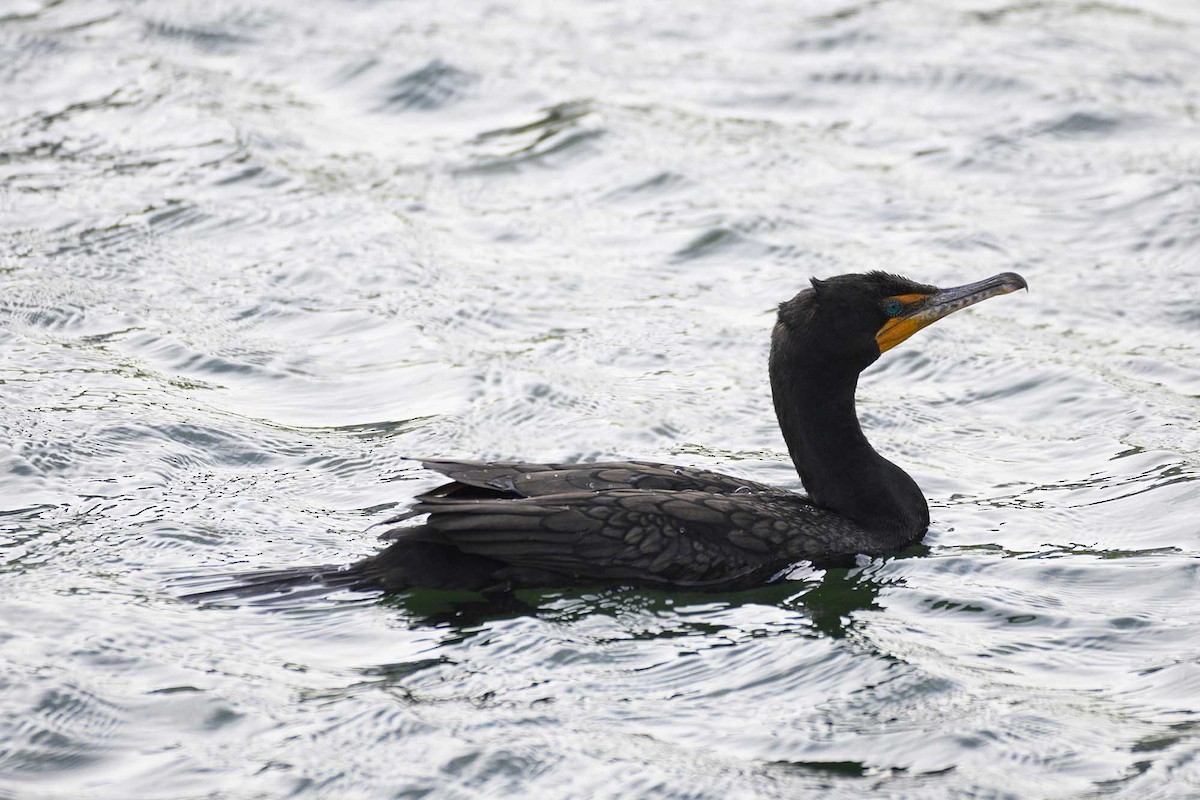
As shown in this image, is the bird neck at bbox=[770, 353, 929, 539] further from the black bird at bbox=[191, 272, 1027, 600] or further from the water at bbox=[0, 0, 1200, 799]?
the water at bbox=[0, 0, 1200, 799]

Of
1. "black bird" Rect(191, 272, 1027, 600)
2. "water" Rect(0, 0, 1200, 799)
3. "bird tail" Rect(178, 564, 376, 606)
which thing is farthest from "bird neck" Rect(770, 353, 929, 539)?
"bird tail" Rect(178, 564, 376, 606)

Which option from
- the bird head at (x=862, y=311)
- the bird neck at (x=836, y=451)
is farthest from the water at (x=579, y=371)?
the bird head at (x=862, y=311)

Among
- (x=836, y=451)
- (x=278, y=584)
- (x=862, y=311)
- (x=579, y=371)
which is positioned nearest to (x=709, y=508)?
(x=836, y=451)

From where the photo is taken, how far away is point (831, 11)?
15539mm

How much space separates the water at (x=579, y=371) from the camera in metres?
5.67

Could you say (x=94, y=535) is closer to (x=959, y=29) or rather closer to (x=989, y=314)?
(x=989, y=314)

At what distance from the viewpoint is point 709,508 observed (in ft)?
21.9

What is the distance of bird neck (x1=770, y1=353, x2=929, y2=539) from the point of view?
7066mm

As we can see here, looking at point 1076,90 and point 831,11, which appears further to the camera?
point 831,11

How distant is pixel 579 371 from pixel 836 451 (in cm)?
246

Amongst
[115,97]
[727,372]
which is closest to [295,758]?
[727,372]

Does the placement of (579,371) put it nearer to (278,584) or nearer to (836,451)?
(836,451)

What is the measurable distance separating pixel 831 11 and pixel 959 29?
123 cm

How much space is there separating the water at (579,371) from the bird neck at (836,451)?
27 cm
